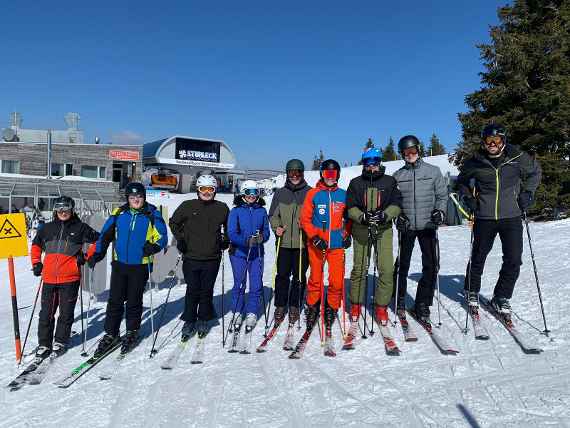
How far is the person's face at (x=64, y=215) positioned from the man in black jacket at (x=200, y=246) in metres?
1.23

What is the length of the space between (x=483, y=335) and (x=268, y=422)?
272 centimetres

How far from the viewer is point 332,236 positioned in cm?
486

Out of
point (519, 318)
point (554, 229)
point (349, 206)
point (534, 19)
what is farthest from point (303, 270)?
point (534, 19)

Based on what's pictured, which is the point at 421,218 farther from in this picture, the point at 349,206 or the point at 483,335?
the point at 483,335

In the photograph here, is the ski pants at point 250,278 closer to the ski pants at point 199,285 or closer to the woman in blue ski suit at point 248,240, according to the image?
the woman in blue ski suit at point 248,240

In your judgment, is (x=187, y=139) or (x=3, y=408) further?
(x=187, y=139)

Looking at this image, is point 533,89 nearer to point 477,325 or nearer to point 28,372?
point 477,325

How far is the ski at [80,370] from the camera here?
407 cm

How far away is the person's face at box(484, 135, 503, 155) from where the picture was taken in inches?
187

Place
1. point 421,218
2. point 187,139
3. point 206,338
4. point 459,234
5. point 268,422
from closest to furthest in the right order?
point 268,422 → point 421,218 → point 206,338 → point 459,234 → point 187,139

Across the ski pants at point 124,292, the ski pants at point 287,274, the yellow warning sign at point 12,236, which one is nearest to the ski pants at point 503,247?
the ski pants at point 287,274

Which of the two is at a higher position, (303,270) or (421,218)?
(421,218)

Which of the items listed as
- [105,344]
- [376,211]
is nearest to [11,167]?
[105,344]

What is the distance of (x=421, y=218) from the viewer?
16.2 feet
